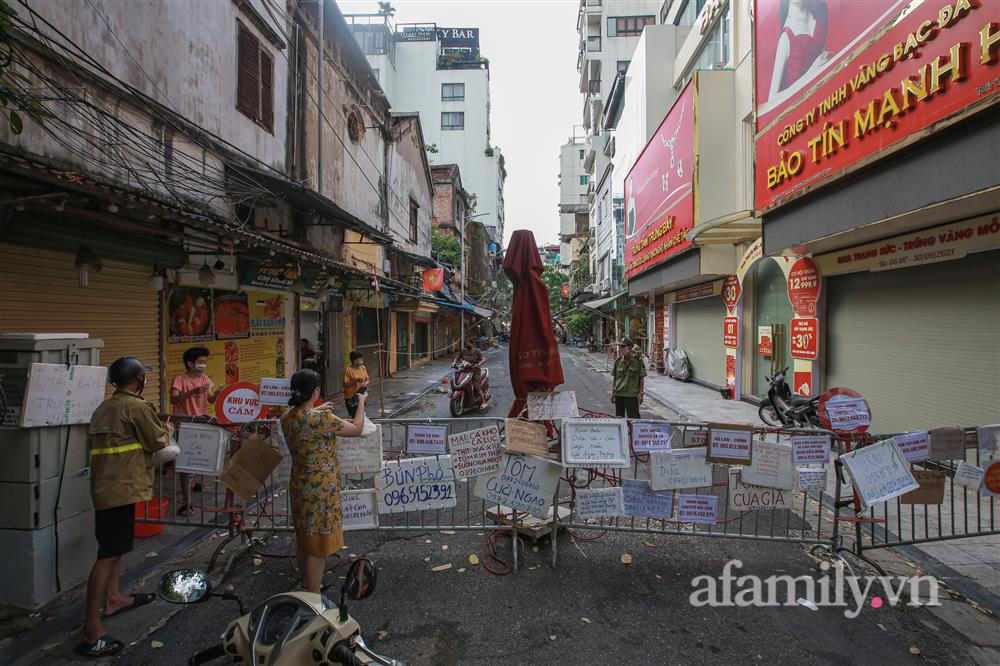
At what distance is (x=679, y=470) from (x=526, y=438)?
129 cm

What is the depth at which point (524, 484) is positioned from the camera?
424 cm

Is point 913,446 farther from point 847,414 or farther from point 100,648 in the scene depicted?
point 100,648

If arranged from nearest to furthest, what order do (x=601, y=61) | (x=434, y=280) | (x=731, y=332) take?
1. (x=731, y=332)
2. (x=434, y=280)
3. (x=601, y=61)

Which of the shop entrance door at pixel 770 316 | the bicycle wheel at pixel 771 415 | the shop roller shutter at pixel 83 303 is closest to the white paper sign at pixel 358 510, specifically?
the shop roller shutter at pixel 83 303

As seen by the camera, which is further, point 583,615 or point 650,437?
point 650,437

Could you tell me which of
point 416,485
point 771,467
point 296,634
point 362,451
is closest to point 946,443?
point 771,467

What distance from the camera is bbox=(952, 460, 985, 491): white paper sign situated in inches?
161

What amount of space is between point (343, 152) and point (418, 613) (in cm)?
1359

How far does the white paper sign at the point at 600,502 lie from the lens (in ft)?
13.8

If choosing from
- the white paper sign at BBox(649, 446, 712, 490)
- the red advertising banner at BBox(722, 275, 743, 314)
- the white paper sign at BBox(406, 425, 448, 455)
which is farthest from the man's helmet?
the red advertising banner at BBox(722, 275, 743, 314)

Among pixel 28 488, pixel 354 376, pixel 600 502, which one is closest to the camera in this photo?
pixel 28 488

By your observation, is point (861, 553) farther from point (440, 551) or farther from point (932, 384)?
point (932, 384)

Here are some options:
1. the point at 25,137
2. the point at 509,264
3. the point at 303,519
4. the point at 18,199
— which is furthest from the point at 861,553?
the point at 25,137

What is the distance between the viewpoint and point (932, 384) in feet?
23.8
